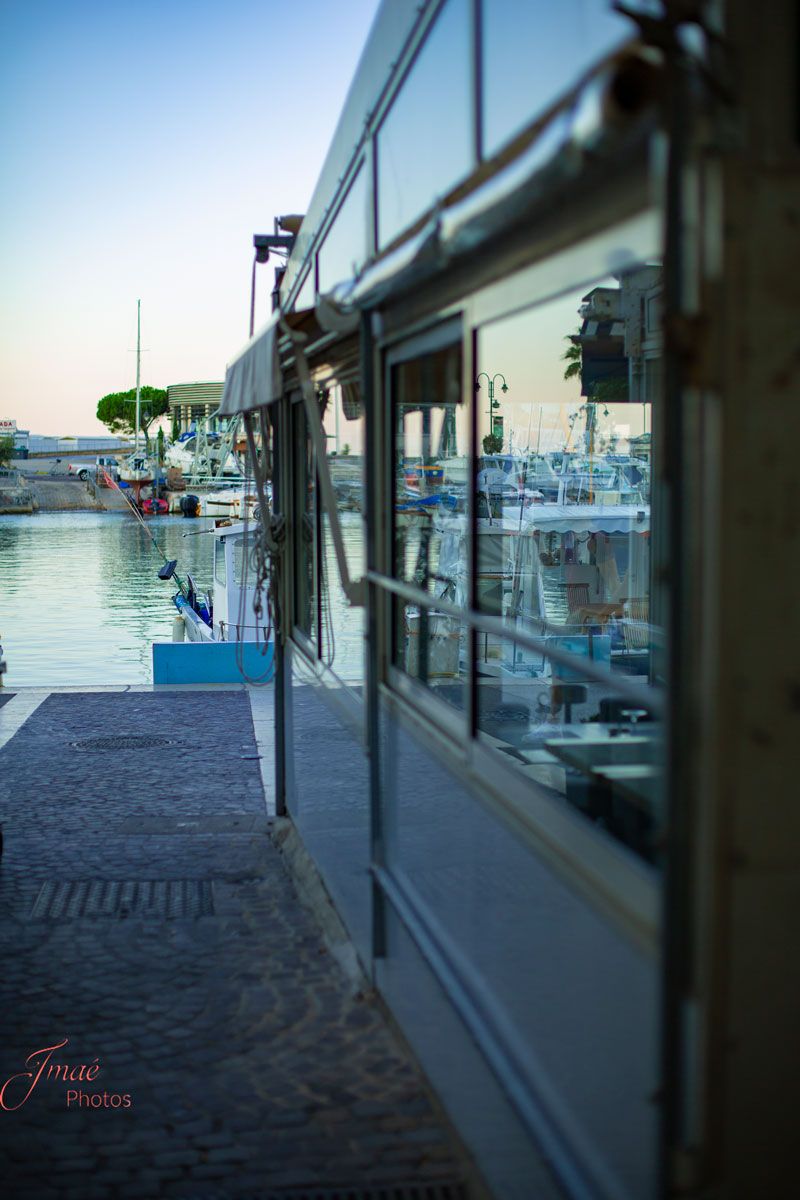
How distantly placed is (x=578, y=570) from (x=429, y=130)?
26.4 feet

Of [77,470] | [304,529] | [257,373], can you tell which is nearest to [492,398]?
[304,529]

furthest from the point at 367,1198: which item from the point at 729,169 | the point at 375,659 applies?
the point at 729,169

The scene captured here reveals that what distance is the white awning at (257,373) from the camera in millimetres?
5027

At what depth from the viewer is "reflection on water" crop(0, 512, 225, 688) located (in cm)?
1919

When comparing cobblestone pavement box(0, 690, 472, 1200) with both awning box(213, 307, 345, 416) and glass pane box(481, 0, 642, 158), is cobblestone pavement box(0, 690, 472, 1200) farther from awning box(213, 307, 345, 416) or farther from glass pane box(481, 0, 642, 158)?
glass pane box(481, 0, 642, 158)

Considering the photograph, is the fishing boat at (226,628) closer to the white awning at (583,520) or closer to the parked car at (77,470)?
the white awning at (583,520)

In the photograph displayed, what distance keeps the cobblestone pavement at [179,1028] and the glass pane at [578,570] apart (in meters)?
1.27

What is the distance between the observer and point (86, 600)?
29.0 meters

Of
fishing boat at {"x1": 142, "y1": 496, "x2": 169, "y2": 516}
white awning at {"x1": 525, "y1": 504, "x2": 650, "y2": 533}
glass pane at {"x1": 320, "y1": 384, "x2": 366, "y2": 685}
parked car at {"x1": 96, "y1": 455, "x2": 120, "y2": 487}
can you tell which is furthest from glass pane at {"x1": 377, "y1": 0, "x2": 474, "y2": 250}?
parked car at {"x1": 96, "y1": 455, "x2": 120, "y2": 487}

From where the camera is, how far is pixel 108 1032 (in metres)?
3.98

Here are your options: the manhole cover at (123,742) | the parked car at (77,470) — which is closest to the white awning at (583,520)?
the manhole cover at (123,742)

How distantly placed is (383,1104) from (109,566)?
120 ft

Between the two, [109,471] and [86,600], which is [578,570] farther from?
[109,471]

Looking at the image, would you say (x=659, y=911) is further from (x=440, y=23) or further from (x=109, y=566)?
(x=109, y=566)
